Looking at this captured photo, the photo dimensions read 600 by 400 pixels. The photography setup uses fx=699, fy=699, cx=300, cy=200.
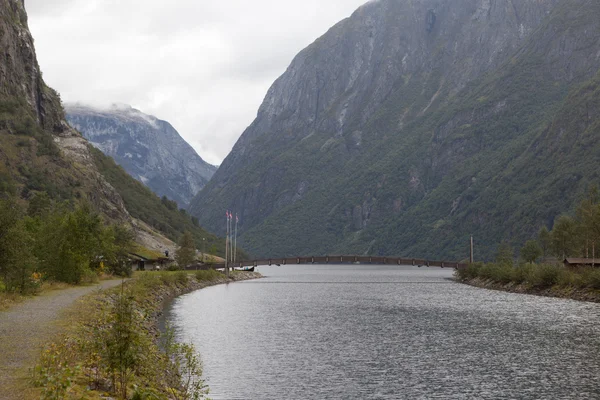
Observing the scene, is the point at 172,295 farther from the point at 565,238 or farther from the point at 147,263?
the point at 565,238

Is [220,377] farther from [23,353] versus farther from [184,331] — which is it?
[184,331]

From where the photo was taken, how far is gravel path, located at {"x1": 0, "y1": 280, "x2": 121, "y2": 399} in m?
24.9

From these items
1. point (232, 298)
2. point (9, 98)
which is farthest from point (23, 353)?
point (9, 98)

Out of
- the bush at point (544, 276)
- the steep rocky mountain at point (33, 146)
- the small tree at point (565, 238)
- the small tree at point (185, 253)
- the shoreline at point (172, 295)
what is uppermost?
the steep rocky mountain at point (33, 146)

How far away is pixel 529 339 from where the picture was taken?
61719 mm

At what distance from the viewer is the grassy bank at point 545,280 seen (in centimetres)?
10719

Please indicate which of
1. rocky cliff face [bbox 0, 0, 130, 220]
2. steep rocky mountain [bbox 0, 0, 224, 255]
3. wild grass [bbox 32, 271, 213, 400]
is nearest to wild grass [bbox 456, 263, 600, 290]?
steep rocky mountain [bbox 0, 0, 224, 255]

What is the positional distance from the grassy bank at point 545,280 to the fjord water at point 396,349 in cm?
991

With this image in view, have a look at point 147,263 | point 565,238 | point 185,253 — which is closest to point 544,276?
point 565,238

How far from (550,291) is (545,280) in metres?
4.16

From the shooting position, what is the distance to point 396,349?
184 feet

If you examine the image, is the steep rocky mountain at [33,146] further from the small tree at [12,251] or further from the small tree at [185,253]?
the small tree at [12,251]

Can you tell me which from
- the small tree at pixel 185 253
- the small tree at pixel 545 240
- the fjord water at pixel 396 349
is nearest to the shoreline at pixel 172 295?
the fjord water at pixel 396 349

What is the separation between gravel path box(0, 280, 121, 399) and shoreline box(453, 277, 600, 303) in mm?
76603
